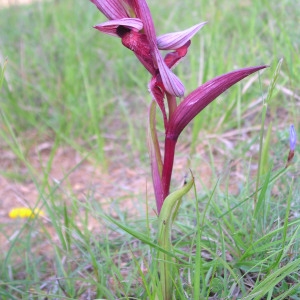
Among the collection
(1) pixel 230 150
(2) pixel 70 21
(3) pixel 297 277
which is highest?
(2) pixel 70 21

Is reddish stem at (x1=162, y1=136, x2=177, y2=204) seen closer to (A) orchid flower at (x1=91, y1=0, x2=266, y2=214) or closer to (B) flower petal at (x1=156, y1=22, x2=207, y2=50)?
(A) orchid flower at (x1=91, y1=0, x2=266, y2=214)

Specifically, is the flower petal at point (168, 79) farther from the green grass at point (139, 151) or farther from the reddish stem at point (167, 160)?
the green grass at point (139, 151)

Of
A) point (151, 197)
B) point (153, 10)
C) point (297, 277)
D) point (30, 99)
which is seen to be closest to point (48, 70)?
point (30, 99)

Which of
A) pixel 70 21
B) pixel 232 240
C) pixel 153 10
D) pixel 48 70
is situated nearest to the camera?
pixel 232 240

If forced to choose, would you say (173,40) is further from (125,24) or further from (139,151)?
(139,151)

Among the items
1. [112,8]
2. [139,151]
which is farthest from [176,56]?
[139,151]

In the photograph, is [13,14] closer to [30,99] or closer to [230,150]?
[30,99]
